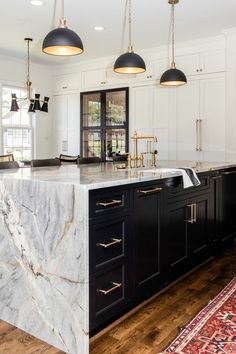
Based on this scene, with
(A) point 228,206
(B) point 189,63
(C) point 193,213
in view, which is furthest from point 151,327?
(B) point 189,63

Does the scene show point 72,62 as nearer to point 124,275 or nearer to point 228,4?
point 228,4

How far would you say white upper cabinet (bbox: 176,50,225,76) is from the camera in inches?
210

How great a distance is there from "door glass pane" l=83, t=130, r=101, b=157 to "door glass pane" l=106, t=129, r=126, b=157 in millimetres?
218

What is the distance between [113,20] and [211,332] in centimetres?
403

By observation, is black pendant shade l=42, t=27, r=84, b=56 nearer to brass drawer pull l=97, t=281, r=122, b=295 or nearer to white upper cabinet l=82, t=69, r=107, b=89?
brass drawer pull l=97, t=281, r=122, b=295

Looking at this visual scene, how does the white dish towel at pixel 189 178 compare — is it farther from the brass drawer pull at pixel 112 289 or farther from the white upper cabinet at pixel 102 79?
the white upper cabinet at pixel 102 79

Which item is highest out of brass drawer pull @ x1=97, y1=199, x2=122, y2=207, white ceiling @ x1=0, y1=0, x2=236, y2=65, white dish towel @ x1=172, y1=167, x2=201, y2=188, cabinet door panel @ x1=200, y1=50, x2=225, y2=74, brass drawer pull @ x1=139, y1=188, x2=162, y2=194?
white ceiling @ x1=0, y1=0, x2=236, y2=65

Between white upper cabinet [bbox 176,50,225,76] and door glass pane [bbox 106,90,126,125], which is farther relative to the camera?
door glass pane [bbox 106,90,126,125]

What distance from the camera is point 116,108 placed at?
6.66 meters

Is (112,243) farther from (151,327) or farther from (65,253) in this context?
(151,327)

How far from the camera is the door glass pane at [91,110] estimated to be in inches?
273

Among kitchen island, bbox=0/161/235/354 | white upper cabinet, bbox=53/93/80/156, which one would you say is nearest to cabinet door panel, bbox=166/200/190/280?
kitchen island, bbox=0/161/235/354

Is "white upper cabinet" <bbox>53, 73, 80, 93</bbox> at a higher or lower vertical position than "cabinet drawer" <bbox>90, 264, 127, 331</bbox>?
higher

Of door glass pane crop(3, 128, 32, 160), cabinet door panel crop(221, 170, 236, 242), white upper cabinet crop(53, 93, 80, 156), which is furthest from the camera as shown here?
white upper cabinet crop(53, 93, 80, 156)
